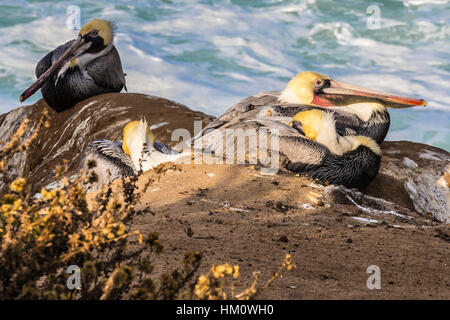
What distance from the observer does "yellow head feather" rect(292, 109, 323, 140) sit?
6.49 meters

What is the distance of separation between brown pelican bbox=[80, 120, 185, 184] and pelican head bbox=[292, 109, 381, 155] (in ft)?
4.86

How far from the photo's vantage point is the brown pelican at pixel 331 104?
776 cm

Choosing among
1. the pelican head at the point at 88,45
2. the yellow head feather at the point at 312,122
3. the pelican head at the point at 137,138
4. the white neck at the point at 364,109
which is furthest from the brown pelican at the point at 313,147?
the pelican head at the point at 88,45

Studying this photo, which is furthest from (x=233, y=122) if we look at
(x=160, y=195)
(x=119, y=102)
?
(x=119, y=102)

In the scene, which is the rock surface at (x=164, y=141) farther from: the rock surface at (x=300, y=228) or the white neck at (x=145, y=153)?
the white neck at (x=145, y=153)

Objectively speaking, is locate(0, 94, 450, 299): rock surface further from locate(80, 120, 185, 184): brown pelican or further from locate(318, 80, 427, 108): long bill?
locate(318, 80, 427, 108): long bill

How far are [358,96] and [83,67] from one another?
246 inches

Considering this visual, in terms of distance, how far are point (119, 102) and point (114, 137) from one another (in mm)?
1793

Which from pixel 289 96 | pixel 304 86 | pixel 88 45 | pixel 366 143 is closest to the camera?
pixel 366 143

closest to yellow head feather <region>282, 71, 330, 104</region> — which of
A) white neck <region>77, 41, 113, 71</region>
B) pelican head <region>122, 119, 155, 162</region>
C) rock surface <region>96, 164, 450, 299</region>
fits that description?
rock surface <region>96, 164, 450, 299</region>

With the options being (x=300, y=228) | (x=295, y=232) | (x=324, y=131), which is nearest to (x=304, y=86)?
(x=324, y=131)

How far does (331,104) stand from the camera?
27.7 feet

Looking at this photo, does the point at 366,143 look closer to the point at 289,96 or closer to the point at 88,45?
the point at 289,96
